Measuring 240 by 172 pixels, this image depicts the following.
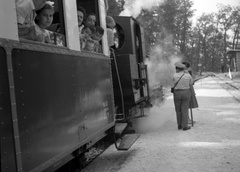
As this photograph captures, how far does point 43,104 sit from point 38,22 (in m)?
0.98

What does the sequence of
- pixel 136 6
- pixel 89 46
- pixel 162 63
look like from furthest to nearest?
1. pixel 162 63
2. pixel 136 6
3. pixel 89 46

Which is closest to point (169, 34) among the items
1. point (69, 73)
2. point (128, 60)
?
point (128, 60)

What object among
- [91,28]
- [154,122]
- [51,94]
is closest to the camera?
[51,94]

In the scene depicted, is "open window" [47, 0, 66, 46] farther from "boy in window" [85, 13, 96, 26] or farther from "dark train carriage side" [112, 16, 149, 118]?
"dark train carriage side" [112, 16, 149, 118]

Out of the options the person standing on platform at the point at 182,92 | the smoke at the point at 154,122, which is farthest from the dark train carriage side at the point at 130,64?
the person standing on platform at the point at 182,92

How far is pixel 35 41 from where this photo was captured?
3070mm

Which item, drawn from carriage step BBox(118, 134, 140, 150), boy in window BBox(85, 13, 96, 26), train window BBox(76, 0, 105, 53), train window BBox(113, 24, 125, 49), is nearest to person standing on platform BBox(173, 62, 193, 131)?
train window BBox(113, 24, 125, 49)

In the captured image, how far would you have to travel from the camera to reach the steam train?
2.54m

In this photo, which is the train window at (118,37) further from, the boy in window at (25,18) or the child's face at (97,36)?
the boy in window at (25,18)

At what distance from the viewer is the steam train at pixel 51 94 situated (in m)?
2.54

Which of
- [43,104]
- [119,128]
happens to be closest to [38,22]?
[43,104]

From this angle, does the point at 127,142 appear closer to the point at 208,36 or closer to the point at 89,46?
the point at 89,46

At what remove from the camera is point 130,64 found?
22.7 feet

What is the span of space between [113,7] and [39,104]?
1999 centimetres
